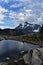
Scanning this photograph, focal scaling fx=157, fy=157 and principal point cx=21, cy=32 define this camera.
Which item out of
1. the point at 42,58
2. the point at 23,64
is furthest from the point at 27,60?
the point at 42,58

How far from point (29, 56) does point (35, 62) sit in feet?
15.4

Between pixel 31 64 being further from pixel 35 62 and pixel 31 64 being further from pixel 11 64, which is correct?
pixel 11 64

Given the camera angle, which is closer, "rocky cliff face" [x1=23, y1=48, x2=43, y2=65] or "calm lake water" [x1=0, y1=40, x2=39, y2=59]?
"rocky cliff face" [x1=23, y1=48, x2=43, y2=65]

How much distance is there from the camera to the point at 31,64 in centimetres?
4056

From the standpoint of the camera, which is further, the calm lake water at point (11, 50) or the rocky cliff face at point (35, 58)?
the calm lake water at point (11, 50)

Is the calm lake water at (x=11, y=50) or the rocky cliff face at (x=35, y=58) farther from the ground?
the rocky cliff face at (x=35, y=58)

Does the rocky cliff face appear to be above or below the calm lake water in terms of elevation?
above

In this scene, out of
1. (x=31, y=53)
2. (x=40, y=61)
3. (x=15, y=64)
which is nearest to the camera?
(x=40, y=61)

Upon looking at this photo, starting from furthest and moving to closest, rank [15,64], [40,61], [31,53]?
[31,53]
[15,64]
[40,61]

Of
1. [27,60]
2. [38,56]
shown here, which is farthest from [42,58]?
[27,60]

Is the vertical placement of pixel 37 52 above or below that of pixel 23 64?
above

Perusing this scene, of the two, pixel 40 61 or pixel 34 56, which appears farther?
pixel 34 56

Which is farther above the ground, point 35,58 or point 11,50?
point 35,58

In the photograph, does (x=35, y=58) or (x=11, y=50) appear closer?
(x=35, y=58)
